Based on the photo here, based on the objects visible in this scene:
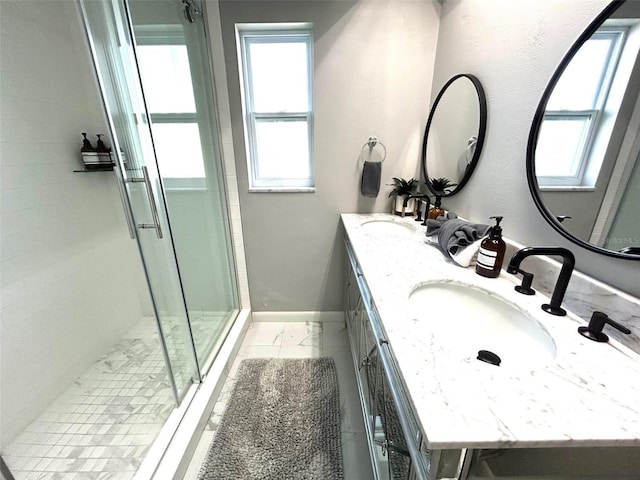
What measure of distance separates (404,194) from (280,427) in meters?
1.60

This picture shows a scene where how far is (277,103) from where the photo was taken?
6.07ft

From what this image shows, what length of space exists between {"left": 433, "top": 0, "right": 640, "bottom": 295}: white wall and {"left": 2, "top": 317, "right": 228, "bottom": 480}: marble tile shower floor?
174cm

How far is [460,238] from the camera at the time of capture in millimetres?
1036

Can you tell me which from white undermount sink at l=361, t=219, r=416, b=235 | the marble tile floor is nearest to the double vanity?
the marble tile floor

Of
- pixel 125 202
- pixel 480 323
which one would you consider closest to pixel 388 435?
pixel 480 323

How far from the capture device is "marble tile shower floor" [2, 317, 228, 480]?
3.67 ft

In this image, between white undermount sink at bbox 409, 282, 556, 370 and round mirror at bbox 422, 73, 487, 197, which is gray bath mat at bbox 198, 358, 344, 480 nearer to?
white undermount sink at bbox 409, 282, 556, 370

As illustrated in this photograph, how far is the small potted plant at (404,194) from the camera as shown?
1811 millimetres

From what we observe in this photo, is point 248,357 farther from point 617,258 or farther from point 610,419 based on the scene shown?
point 617,258

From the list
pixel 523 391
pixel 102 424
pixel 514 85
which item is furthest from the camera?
pixel 102 424

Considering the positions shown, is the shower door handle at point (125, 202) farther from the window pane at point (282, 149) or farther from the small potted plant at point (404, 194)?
the small potted plant at point (404, 194)

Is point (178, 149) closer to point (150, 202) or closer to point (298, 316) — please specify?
point (150, 202)

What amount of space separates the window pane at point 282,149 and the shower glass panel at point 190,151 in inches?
12.3

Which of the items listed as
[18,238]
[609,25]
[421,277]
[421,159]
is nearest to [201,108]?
[18,238]
